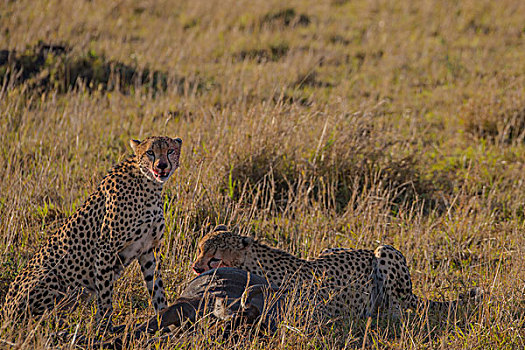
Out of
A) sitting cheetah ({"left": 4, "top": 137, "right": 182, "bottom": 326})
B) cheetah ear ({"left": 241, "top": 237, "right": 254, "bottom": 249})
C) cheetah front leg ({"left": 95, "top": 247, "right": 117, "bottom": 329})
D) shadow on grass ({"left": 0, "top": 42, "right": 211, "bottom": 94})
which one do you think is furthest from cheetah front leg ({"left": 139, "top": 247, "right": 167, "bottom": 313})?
shadow on grass ({"left": 0, "top": 42, "right": 211, "bottom": 94})

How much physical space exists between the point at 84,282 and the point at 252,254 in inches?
37.0

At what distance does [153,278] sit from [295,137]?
7.73ft

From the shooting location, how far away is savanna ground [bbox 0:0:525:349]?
401 cm

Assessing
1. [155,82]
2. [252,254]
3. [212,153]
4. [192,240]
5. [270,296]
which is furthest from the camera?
[155,82]

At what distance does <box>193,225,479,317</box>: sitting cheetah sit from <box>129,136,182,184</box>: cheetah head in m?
0.57

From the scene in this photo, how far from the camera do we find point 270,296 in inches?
126

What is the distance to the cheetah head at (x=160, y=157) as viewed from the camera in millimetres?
3314

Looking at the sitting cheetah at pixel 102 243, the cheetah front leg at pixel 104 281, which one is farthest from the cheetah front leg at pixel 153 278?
the cheetah front leg at pixel 104 281

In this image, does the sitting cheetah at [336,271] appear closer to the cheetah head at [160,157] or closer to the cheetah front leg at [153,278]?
the cheetah front leg at [153,278]

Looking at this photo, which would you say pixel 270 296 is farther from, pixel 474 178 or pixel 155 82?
pixel 155 82

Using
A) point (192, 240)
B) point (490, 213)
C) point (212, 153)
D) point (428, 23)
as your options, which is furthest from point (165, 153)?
point (428, 23)

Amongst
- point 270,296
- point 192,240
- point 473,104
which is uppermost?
point 473,104

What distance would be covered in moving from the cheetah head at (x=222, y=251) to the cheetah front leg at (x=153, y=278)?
0.77 feet

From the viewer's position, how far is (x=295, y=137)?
5.64 metres
